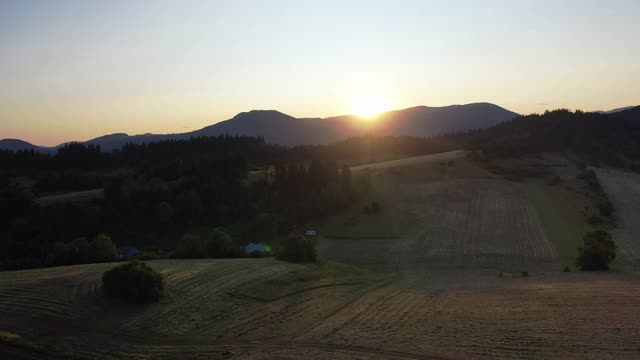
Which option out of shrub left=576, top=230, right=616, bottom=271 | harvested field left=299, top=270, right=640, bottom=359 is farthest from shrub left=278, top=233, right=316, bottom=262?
shrub left=576, top=230, right=616, bottom=271

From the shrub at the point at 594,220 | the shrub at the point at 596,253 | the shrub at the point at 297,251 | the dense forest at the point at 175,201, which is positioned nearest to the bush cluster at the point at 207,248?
the dense forest at the point at 175,201

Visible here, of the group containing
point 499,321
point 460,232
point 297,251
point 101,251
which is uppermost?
point 101,251

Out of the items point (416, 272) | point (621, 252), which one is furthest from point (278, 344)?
point (621, 252)

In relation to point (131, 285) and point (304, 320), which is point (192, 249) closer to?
point (131, 285)

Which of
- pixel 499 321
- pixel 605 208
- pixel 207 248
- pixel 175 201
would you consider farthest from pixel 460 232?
pixel 499 321

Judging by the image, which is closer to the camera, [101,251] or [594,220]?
[101,251]

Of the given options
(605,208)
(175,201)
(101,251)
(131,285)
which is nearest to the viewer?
(131,285)
